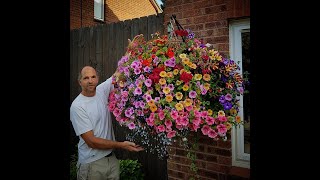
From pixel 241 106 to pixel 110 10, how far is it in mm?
9131

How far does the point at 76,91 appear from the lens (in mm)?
5520

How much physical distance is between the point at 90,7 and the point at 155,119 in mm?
8355

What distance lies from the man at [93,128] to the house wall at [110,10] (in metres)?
4.96

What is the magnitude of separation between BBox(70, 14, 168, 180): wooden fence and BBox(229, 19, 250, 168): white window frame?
1.13 metres

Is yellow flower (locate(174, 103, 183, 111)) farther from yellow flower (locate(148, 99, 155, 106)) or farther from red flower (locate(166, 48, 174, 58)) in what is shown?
red flower (locate(166, 48, 174, 58))

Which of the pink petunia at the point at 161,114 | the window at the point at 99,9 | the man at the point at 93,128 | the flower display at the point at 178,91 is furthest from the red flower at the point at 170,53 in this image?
the window at the point at 99,9

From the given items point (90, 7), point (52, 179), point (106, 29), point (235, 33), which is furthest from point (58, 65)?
point (90, 7)

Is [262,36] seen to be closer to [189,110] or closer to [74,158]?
[189,110]

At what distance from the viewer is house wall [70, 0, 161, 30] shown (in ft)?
28.8

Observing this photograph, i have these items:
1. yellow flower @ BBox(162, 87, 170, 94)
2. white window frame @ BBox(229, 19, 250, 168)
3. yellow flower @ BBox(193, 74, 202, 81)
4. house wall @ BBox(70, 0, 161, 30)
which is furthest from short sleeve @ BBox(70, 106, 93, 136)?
house wall @ BBox(70, 0, 161, 30)

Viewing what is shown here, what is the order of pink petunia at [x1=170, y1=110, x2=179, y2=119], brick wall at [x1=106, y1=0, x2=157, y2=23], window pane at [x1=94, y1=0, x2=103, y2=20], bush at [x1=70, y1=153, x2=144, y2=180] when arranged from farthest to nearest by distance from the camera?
1. brick wall at [x1=106, y1=0, x2=157, y2=23]
2. window pane at [x1=94, y1=0, x2=103, y2=20]
3. bush at [x1=70, y1=153, x2=144, y2=180]
4. pink petunia at [x1=170, y1=110, x2=179, y2=119]

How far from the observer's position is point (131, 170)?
13.1ft

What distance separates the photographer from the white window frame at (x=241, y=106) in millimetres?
2715

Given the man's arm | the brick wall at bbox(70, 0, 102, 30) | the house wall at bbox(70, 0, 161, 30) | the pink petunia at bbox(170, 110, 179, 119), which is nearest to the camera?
the pink petunia at bbox(170, 110, 179, 119)
